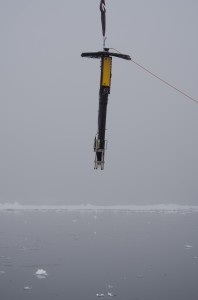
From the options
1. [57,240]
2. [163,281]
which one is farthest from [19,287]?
[57,240]

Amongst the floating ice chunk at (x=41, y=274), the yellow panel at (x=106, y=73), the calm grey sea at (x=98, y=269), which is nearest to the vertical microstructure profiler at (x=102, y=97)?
the yellow panel at (x=106, y=73)

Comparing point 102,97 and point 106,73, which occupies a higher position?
point 106,73

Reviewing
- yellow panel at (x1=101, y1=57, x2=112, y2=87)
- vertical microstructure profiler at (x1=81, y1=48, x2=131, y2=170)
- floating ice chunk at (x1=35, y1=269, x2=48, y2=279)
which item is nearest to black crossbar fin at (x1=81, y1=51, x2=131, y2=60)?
vertical microstructure profiler at (x1=81, y1=48, x2=131, y2=170)

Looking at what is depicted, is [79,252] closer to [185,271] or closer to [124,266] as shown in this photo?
[124,266]

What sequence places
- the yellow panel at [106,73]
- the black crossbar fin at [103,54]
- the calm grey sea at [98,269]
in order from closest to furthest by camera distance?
the yellow panel at [106,73] < the black crossbar fin at [103,54] < the calm grey sea at [98,269]

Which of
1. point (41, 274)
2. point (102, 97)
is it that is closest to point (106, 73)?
point (102, 97)

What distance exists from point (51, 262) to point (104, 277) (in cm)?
959

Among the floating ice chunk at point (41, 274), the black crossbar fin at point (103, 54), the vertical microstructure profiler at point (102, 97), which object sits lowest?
the floating ice chunk at point (41, 274)

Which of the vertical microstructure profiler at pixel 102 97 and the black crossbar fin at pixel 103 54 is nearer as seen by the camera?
the vertical microstructure profiler at pixel 102 97

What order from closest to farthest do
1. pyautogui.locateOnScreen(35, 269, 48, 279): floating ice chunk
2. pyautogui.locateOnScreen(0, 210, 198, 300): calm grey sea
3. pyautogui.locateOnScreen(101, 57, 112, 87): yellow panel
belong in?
pyautogui.locateOnScreen(101, 57, 112, 87): yellow panel
pyautogui.locateOnScreen(0, 210, 198, 300): calm grey sea
pyautogui.locateOnScreen(35, 269, 48, 279): floating ice chunk

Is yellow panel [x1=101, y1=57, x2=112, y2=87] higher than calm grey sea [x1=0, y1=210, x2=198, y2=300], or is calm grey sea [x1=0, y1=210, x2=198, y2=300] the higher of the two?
yellow panel [x1=101, y1=57, x2=112, y2=87]

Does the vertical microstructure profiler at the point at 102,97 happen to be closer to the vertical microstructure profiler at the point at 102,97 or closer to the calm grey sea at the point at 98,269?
the vertical microstructure profiler at the point at 102,97

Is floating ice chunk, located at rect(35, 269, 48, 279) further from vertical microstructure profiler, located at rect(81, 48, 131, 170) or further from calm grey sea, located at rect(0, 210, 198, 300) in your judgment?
vertical microstructure profiler, located at rect(81, 48, 131, 170)

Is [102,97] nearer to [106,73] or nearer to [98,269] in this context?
[106,73]
